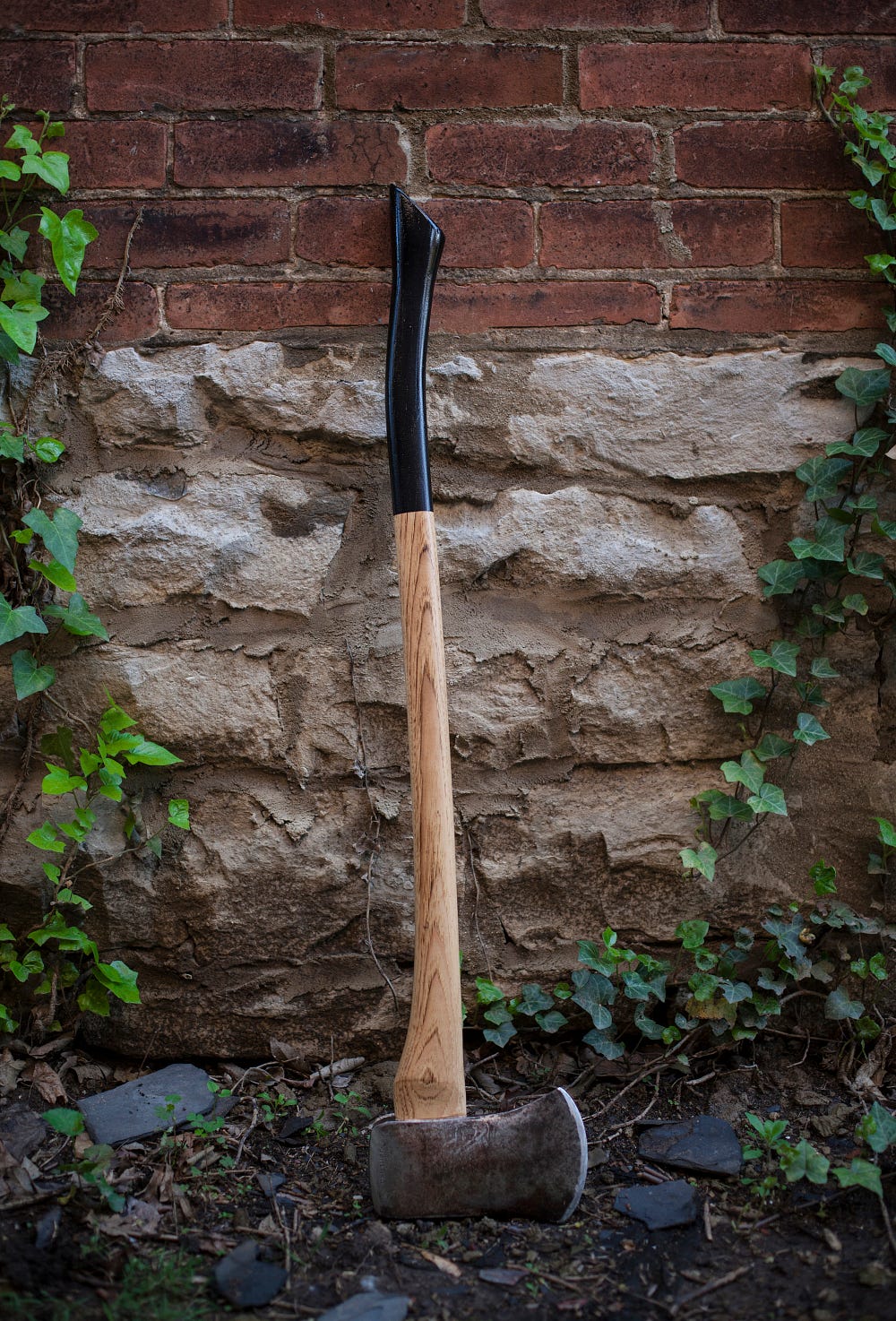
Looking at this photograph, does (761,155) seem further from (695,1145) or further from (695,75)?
(695,1145)

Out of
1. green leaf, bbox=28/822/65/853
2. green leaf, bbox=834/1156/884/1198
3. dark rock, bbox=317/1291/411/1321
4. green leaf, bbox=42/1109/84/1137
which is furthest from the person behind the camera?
green leaf, bbox=28/822/65/853

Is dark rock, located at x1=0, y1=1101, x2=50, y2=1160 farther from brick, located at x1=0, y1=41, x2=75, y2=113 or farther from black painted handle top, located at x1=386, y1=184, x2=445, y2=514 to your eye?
brick, located at x1=0, y1=41, x2=75, y2=113

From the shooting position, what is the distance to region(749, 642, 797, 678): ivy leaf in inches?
53.2

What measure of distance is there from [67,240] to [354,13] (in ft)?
1.77

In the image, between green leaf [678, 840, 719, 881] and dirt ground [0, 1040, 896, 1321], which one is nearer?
dirt ground [0, 1040, 896, 1321]

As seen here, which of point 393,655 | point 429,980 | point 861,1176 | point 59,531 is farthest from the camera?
point 393,655

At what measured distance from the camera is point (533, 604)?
1.39 meters

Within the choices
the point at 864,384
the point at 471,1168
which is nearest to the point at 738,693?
the point at 864,384

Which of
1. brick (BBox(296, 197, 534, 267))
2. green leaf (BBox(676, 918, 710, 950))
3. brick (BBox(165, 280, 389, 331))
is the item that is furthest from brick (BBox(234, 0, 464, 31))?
green leaf (BBox(676, 918, 710, 950))

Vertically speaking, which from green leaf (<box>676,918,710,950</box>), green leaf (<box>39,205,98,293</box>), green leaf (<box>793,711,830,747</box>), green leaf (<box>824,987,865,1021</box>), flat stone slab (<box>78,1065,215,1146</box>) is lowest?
flat stone slab (<box>78,1065,215,1146</box>)

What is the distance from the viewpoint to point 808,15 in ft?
4.43

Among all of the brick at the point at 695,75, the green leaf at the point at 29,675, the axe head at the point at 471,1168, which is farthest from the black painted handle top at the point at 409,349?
the axe head at the point at 471,1168

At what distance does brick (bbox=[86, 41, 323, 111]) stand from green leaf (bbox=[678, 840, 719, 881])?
125 cm

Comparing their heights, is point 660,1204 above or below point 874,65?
below
